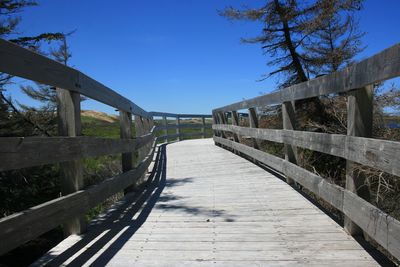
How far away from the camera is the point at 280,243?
12.0ft

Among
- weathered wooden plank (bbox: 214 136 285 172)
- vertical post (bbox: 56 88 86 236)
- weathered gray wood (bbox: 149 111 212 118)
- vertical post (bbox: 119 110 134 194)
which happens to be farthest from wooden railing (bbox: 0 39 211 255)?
weathered gray wood (bbox: 149 111 212 118)

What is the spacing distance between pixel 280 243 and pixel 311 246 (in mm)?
260

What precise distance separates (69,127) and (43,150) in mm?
808

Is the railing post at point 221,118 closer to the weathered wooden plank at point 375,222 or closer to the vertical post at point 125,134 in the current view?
the vertical post at point 125,134

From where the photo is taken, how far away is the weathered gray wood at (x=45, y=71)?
2.54 meters

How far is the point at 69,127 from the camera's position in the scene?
3.62 metres

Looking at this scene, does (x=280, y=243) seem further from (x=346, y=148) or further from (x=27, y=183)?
(x=27, y=183)

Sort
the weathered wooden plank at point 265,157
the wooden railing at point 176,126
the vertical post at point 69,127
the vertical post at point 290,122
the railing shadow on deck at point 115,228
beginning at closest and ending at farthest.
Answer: the railing shadow on deck at point 115,228, the vertical post at point 69,127, the vertical post at point 290,122, the weathered wooden plank at point 265,157, the wooden railing at point 176,126

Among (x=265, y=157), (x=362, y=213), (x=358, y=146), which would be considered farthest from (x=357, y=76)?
(x=265, y=157)

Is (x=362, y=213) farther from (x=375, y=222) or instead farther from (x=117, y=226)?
(x=117, y=226)

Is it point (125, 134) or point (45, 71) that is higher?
point (45, 71)

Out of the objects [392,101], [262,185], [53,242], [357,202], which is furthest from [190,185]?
[357,202]

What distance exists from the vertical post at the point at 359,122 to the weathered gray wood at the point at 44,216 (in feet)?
7.31

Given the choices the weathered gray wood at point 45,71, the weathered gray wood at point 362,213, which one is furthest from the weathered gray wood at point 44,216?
the weathered gray wood at point 362,213
